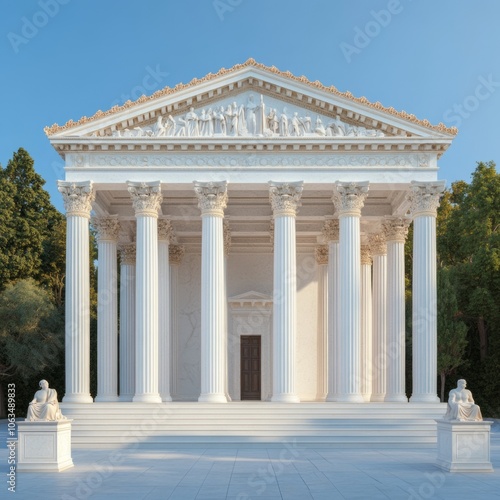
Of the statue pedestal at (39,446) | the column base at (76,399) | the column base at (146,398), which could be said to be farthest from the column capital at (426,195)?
the statue pedestal at (39,446)

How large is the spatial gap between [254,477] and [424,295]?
19015 mm

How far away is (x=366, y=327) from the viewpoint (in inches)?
1950

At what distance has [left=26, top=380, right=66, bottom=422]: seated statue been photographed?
24.3 metres

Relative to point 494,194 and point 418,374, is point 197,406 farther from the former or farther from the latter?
point 494,194

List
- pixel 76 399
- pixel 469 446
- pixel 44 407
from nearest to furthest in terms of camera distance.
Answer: pixel 469 446 < pixel 44 407 < pixel 76 399

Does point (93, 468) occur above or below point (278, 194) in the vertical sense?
below

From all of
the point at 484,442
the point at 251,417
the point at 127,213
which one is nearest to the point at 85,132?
the point at 127,213

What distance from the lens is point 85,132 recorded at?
39.4m

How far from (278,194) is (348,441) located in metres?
12.2

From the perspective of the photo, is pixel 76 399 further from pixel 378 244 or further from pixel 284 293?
pixel 378 244

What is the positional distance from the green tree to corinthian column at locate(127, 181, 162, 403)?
85.1 ft

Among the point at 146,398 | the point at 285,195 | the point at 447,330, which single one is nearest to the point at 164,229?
the point at 285,195

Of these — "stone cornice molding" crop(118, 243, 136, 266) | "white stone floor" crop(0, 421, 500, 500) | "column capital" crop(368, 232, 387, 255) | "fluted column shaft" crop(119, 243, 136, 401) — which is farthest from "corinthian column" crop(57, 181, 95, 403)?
"column capital" crop(368, 232, 387, 255)

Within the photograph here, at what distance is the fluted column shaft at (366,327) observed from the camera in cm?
4844
